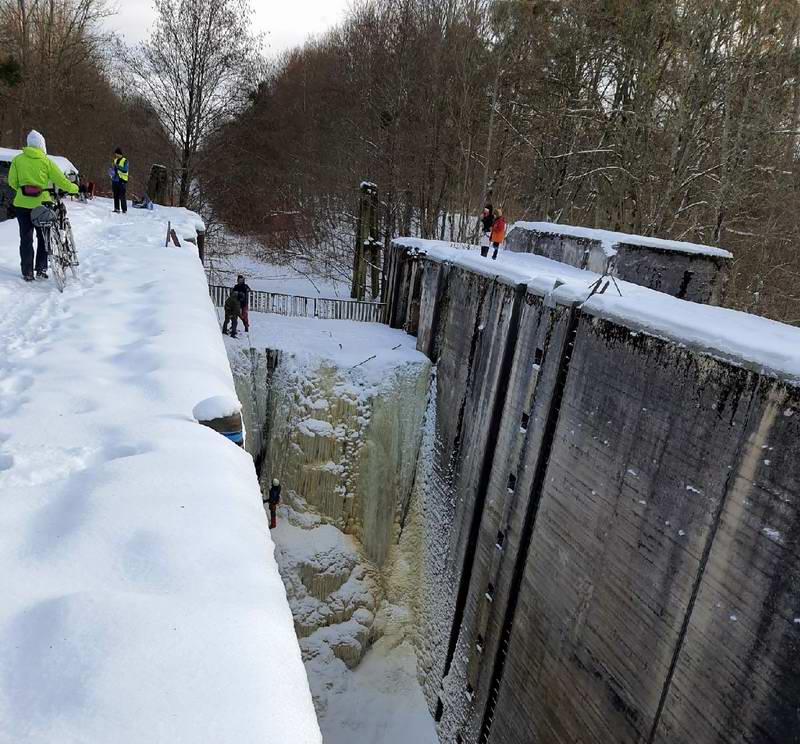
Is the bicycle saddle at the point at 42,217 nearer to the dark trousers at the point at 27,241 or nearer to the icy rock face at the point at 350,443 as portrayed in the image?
the dark trousers at the point at 27,241

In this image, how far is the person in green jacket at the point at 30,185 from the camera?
220 inches

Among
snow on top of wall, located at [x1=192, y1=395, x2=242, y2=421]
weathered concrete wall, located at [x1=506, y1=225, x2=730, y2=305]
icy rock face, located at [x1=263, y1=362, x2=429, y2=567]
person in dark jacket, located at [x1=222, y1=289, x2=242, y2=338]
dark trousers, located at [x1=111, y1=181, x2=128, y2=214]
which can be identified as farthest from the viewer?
dark trousers, located at [x1=111, y1=181, x2=128, y2=214]

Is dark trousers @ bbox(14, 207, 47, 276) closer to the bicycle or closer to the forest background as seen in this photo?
the bicycle

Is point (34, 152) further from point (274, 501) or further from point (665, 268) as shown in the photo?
point (665, 268)

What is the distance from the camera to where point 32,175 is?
18.5 feet

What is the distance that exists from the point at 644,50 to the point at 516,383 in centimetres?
1467

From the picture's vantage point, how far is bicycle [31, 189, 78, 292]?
5.60 metres

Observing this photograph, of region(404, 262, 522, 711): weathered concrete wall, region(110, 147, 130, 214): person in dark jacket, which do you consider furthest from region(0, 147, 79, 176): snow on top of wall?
region(404, 262, 522, 711): weathered concrete wall

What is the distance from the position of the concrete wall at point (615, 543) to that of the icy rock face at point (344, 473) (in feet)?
6.57

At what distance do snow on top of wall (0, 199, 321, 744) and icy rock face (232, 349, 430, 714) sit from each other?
22.7 feet

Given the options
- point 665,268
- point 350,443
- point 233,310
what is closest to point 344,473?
point 350,443

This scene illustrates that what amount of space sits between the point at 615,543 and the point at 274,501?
6.57 m

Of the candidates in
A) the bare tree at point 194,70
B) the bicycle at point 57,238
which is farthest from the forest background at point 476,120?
the bicycle at point 57,238

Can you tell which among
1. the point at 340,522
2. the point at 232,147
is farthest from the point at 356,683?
the point at 232,147
